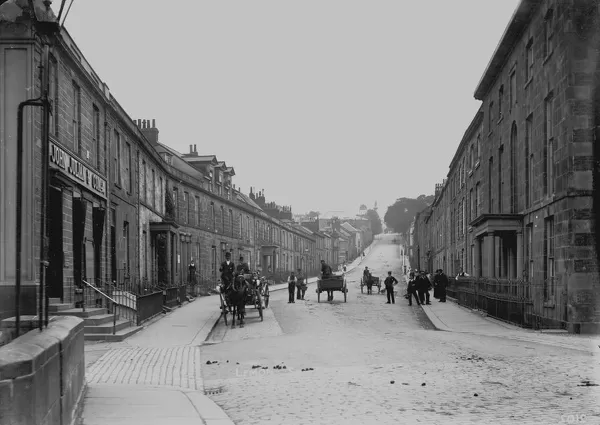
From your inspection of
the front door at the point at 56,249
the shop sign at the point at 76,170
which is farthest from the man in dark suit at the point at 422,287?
the front door at the point at 56,249

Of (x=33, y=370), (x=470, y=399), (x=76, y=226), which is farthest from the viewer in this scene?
(x=76, y=226)

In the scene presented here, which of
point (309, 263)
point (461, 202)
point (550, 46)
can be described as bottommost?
point (309, 263)

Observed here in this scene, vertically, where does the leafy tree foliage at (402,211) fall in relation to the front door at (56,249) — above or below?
above

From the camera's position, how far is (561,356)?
12531 mm

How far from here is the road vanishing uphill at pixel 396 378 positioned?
7.76m

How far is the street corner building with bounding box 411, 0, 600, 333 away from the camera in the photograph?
17.7 metres

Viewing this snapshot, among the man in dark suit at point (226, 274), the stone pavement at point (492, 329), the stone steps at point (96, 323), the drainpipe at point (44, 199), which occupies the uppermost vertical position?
the drainpipe at point (44, 199)

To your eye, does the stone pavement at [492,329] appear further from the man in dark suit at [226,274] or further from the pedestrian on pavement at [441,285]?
the man in dark suit at [226,274]

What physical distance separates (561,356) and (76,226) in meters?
12.8

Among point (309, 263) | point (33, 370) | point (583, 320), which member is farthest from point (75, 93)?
point (309, 263)

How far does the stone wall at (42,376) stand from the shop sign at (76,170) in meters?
10.3

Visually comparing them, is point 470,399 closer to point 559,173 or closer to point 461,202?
point 559,173

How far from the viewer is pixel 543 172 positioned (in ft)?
68.0

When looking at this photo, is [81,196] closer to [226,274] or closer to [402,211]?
[226,274]
